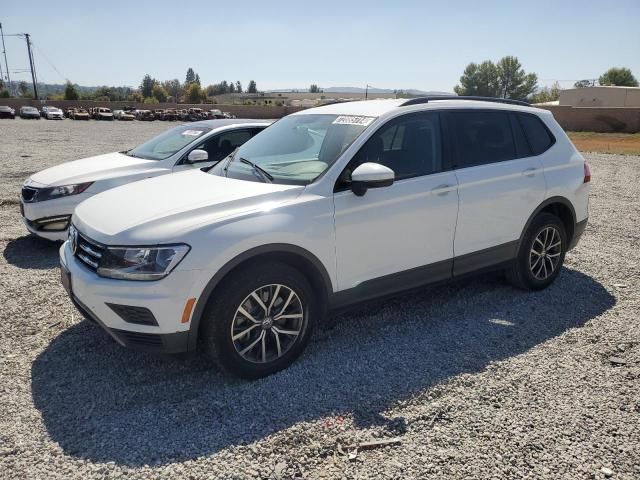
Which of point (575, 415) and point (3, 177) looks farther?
point (3, 177)

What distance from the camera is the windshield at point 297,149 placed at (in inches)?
156

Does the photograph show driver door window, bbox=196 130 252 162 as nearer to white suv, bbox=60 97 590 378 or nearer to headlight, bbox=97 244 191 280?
white suv, bbox=60 97 590 378

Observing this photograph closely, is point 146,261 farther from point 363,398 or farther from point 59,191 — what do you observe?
point 59,191

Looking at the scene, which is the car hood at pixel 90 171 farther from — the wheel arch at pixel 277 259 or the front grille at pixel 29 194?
the wheel arch at pixel 277 259

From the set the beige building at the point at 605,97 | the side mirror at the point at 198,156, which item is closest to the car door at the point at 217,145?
the side mirror at the point at 198,156

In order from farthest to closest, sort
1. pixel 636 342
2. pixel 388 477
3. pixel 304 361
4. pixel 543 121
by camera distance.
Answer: pixel 543 121 → pixel 636 342 → pixel 304 361 → pixel 388 477

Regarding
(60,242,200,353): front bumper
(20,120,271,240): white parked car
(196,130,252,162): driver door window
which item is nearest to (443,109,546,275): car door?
(60,242,200,353): front bumper

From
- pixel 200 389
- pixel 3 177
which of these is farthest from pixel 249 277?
pixel 3 177

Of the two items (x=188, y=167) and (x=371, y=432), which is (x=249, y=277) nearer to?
(x=371, y=432)

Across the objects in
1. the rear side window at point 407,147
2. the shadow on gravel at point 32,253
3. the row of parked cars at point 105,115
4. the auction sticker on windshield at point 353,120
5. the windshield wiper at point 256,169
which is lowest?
the row of parked cars at point 105,115

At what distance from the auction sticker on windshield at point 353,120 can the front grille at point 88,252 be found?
6.86 ft

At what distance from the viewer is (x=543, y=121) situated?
522 cm

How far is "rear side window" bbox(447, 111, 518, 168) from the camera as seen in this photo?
4.52 metres

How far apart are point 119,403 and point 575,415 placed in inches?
112
